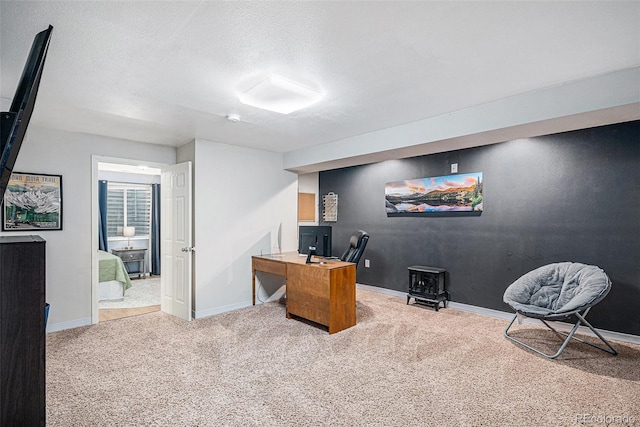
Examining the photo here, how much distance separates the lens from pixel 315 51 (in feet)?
6.82

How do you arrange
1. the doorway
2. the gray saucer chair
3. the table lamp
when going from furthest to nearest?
the table lamp
the doorway
the gray saucer chair

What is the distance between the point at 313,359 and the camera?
301 cm

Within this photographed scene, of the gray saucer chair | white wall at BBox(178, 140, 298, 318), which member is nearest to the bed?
white wall at BBox(178, 140, 298, 318)

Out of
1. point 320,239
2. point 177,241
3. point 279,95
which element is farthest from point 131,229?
point 279,95

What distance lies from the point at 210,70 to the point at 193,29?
1.64 feet

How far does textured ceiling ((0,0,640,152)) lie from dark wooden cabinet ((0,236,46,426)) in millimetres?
1281

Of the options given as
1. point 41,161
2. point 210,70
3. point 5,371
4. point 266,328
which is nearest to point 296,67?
point 210,70

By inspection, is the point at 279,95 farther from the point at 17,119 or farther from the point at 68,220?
the point at 68,220

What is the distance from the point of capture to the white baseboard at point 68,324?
12.2 ft

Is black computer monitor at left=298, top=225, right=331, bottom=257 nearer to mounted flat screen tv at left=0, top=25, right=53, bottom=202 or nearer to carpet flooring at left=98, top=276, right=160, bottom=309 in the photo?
carpet flooring at left=98, top=276, right=160, bottom=309

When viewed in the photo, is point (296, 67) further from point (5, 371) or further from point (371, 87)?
point (5, 371)

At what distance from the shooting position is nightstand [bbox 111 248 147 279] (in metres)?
6.60

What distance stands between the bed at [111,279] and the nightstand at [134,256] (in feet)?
4.91

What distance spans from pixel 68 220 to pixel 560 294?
17.7 feet
